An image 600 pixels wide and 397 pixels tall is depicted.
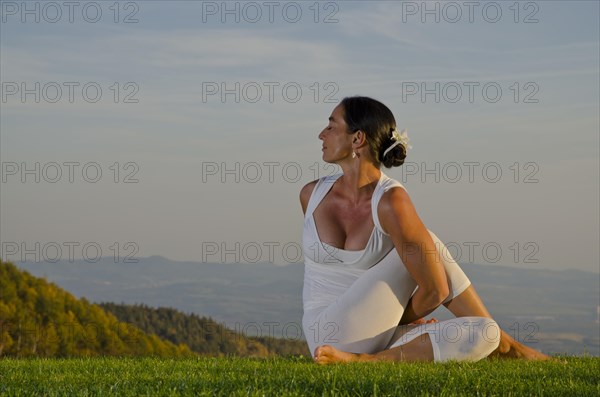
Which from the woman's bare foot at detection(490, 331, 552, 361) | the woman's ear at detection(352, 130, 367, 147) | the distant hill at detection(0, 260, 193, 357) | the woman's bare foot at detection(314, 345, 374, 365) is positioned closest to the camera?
the woman's bare foot at detection(314, 345, 374, 365)

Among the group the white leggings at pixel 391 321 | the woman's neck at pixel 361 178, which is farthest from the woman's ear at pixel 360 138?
the white leggings at pixel 391 321

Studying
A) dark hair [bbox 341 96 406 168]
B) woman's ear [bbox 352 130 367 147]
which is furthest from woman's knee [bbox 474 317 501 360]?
woman's ear [bbox 352 130 367 147]

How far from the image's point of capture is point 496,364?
7.70m

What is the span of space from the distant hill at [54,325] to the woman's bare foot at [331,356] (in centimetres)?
950

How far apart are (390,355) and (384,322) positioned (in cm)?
32

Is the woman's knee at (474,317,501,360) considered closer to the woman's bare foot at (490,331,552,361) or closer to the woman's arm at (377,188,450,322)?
the woman's bare foot at (490,331,552,361)

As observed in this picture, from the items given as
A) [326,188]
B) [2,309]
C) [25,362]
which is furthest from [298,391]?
[2,309]

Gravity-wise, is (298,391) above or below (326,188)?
below

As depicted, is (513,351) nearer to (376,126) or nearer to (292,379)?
(376,126)

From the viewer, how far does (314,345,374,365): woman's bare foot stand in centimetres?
743

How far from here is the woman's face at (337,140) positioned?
8.06 meters

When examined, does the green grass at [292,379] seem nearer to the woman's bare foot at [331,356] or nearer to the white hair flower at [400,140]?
the woman's bare foot at [331,356]

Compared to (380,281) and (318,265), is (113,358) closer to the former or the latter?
(318,265)

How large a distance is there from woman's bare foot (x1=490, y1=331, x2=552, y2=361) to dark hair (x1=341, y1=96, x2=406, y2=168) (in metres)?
2.17
